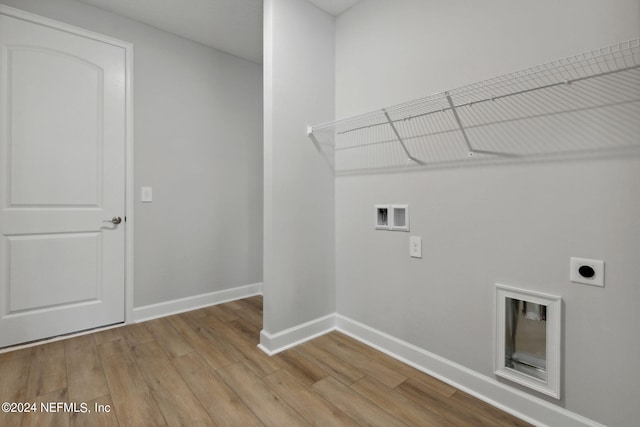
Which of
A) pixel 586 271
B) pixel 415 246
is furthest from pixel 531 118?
pixel 415 246

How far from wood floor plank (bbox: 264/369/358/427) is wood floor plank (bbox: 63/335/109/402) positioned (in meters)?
0.91

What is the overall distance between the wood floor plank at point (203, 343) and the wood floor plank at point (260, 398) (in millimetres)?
98

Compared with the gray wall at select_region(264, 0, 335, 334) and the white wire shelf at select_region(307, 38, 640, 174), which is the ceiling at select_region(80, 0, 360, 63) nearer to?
the gray wall at select_region(264, 0, 335, 334)

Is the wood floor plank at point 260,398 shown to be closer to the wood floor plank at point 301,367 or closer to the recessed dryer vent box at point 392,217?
the wood floor plank at point 301,367

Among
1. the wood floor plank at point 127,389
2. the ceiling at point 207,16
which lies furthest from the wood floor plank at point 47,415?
the ceiling at point 207,16

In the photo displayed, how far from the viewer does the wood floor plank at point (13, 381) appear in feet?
4.44

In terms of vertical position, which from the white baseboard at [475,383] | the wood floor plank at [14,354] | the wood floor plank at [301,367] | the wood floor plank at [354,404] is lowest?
the wood floor plank at [354,404]

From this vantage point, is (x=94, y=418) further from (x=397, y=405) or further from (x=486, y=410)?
(x=486, y=410)

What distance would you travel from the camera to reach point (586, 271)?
1.22 m

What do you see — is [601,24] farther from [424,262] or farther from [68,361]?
[68,361]

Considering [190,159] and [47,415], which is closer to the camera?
[47,415]

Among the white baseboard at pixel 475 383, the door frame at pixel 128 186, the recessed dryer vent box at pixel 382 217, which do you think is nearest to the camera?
the white baseboard at pixel 475 383

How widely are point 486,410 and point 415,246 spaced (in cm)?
88

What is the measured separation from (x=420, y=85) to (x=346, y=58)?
750 mm
